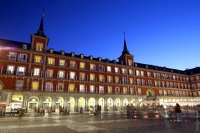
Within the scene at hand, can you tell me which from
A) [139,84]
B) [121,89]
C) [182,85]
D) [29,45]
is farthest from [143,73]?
[29,45]

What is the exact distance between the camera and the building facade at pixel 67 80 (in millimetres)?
30875

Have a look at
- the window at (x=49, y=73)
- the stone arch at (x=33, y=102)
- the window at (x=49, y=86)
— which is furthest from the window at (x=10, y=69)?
the window at (x=49, y=86)

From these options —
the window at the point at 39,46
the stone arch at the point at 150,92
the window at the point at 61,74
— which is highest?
the window at the point at 39,46

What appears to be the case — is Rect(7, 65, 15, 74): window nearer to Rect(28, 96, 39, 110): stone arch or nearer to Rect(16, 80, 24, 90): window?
Rect(16, 80, 24, 90): window

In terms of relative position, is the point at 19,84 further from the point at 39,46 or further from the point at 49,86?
the point at 39,46

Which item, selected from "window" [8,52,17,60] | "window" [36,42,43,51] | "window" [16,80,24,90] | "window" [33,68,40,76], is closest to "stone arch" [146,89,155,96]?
"window" [33,68,40,76]

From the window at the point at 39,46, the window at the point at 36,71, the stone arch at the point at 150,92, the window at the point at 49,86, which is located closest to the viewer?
the window at the point at 36,71

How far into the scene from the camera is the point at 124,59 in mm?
49688

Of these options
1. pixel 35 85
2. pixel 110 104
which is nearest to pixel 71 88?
pixel 35 85

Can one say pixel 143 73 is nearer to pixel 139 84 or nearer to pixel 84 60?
pixel 139 84

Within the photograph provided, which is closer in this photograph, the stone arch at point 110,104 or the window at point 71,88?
the window at point 71,88

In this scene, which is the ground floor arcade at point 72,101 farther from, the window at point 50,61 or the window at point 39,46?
the window at point 39,46

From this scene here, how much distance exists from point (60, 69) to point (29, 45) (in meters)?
9.72

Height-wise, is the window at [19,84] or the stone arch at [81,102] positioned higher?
the window at [19,84]
